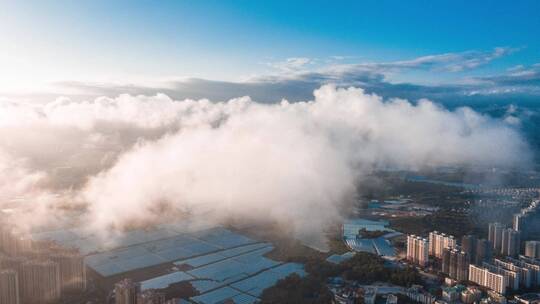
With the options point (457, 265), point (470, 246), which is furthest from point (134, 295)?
point (470, 246)

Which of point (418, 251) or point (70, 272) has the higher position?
point (70, 272)

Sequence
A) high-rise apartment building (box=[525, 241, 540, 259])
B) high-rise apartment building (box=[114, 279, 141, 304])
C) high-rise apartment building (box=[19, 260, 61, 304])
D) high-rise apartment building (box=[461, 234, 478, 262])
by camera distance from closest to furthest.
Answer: high-rise apartment building (box=[114, 279, 141, 304]) → high-rise apartment building (box=[19, 260, 61, 304]) → high-rise apartment building (box=[461, 234, 478, 262]) → high-rise apartment building (box=[525, 241, 540, 259])

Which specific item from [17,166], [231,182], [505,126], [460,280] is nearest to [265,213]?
[231,182]

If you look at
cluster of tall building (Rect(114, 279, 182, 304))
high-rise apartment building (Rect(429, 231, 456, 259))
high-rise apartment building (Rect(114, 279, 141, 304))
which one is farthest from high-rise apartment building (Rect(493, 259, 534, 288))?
high-rise apartment building (Rect(114, 279, 141, 304))

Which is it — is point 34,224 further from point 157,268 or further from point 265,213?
point 265,213

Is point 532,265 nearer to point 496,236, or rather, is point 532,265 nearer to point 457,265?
point 457,265

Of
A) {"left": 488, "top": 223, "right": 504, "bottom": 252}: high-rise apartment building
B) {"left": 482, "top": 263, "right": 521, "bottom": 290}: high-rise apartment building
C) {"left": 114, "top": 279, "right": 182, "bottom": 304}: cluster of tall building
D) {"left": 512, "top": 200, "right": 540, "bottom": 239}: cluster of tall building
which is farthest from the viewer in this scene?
{"left": 512, "top": 200, "right": 540, "bottom": 239}: cluster of tall building

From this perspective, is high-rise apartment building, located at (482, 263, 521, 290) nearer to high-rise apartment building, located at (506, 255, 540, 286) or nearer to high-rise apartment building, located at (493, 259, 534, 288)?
high-rise apartment building, located at (493, 259, 534, 288)
